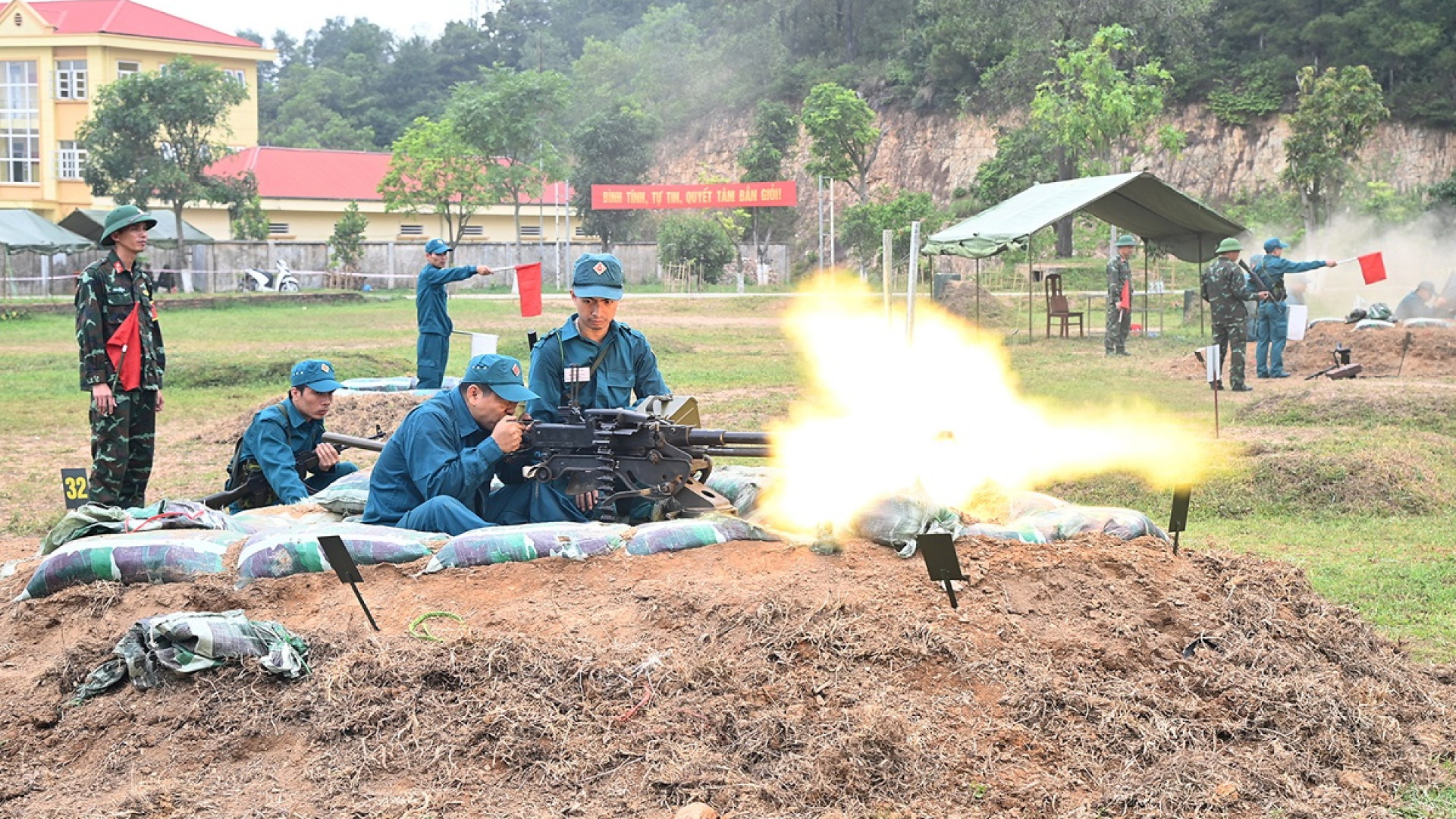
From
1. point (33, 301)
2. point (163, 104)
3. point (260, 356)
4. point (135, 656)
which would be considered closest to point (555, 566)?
point (135, 656)

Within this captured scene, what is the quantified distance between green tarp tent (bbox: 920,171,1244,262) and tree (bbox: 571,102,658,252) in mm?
42623

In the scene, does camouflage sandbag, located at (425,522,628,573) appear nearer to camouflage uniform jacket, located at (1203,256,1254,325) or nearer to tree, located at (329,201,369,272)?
camouflage uniform jacket, located at (1203,256,1254,325)

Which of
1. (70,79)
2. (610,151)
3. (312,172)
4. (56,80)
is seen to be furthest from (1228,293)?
(56,80)

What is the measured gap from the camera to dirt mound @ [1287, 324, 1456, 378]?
18297 millimetres

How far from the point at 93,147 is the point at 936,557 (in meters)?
47.5

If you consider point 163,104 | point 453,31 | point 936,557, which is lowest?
point 936,557

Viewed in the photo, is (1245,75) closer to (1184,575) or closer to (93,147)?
(93,147)

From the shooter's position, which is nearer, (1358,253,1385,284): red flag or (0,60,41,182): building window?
(1358,253,1385,284): red flag

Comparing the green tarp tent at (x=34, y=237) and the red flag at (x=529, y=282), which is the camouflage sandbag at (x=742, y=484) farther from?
the green tarp tent at (x=34, y=237)

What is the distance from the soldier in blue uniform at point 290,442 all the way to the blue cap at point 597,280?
159 centimetres

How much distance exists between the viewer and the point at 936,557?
16.9 feet

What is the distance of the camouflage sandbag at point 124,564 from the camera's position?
20.6 feet

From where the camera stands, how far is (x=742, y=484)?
7609 millimetres

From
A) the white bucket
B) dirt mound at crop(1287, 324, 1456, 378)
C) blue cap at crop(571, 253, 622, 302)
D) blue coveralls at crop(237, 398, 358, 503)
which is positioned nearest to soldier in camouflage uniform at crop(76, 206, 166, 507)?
blue coveralls at crop(237, 398, 358, 503)
